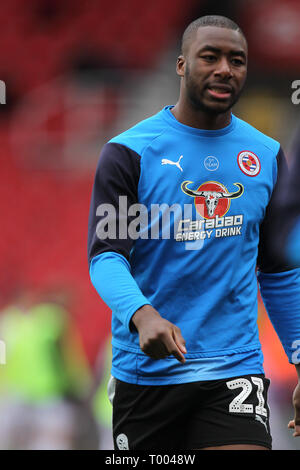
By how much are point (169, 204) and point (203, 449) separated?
2.30 feet

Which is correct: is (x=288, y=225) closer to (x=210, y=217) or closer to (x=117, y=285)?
(x=210, y=217)

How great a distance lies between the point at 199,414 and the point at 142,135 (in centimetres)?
83

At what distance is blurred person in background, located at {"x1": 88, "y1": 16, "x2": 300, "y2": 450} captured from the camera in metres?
2.40

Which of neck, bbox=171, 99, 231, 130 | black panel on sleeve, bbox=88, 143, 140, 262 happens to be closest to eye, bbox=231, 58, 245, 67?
neck, bbox=171, 99, 231, 130

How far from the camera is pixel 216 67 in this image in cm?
242

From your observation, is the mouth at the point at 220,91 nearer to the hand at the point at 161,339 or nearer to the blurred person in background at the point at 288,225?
the blurred person in background at the point at 288,225

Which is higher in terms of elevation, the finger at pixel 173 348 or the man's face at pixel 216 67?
the man's face at pixel 216 67

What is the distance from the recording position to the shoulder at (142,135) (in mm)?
2463

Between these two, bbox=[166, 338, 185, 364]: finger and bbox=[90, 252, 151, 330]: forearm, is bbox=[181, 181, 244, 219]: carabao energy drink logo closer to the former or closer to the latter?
bbox=[90, 252, 151, 330]: forearm

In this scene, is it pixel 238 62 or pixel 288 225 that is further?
pixel 288 225

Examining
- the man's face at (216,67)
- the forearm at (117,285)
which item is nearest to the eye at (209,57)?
the man's face at (216,67)

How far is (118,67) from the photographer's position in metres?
5.49

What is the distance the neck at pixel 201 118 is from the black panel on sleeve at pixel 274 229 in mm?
226

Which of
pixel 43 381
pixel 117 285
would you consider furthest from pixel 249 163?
pixel 43 381
